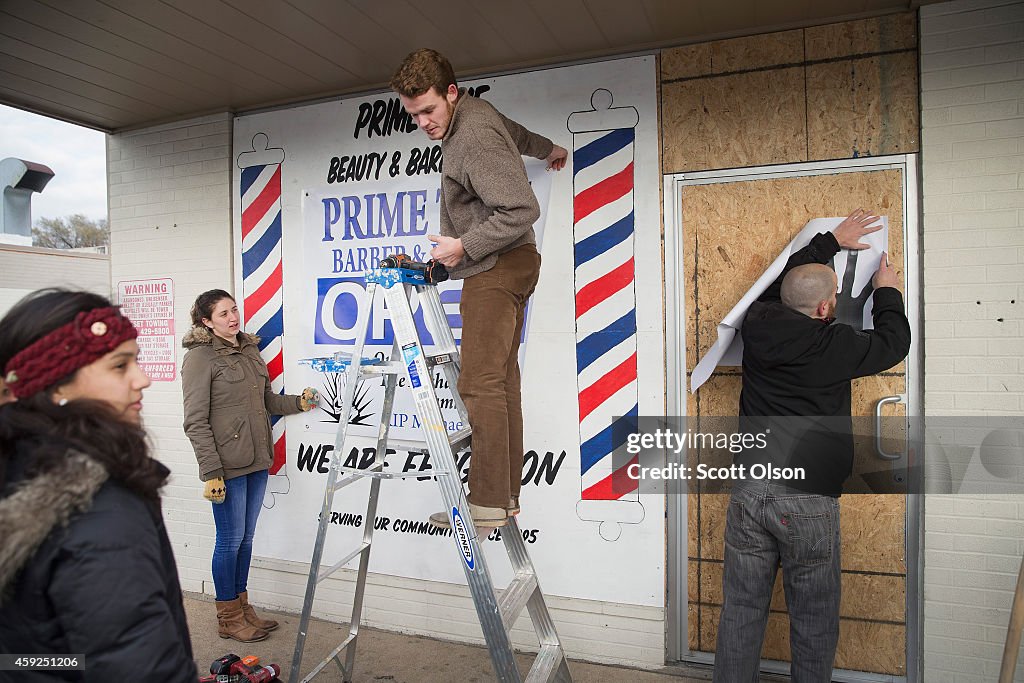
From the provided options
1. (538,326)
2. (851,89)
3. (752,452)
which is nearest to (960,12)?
(851,89)

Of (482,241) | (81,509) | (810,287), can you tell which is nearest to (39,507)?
(81,509)

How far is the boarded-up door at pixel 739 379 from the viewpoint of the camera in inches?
121

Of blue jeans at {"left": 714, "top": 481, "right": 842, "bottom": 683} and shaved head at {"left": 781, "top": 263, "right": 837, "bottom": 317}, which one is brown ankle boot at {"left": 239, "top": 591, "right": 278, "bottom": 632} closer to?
blue jeans at {"left": 714, "top": 481, "right": 842, "bottom": 683}

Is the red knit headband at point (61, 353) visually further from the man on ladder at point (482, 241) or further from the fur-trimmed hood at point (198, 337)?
the fur-trimmed hood at point (198, 337)

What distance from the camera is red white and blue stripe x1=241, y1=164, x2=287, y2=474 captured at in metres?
4.18

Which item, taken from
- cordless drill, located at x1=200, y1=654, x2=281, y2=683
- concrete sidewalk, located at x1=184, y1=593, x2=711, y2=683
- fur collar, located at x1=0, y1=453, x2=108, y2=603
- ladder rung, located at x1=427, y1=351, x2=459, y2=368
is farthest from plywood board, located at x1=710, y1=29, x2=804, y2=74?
cordless drill, located at x1=200, y1=654, x2=281, y2=683

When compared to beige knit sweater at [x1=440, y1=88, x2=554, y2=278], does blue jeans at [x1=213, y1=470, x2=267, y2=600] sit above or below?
below

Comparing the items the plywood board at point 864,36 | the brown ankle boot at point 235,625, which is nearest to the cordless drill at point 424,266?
the plywood board at point 864,36

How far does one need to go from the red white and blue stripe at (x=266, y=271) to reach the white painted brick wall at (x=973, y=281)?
3.55 metres

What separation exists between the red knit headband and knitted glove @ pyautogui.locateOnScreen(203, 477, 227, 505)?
94.8 inches

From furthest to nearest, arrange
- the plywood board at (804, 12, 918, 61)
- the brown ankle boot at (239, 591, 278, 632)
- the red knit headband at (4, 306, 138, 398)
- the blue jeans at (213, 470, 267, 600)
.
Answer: the brown ankle boot at (239, 591, 278, 632)
the blue jeans at (213, 470, 267, 600)
the plywood board at (804, 12, 918, 61)
the red knit headband at (4, 306, 138, 398)

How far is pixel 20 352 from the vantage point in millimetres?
1325

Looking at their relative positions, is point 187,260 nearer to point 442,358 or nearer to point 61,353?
point 442,358

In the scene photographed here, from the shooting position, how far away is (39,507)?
118 cm
